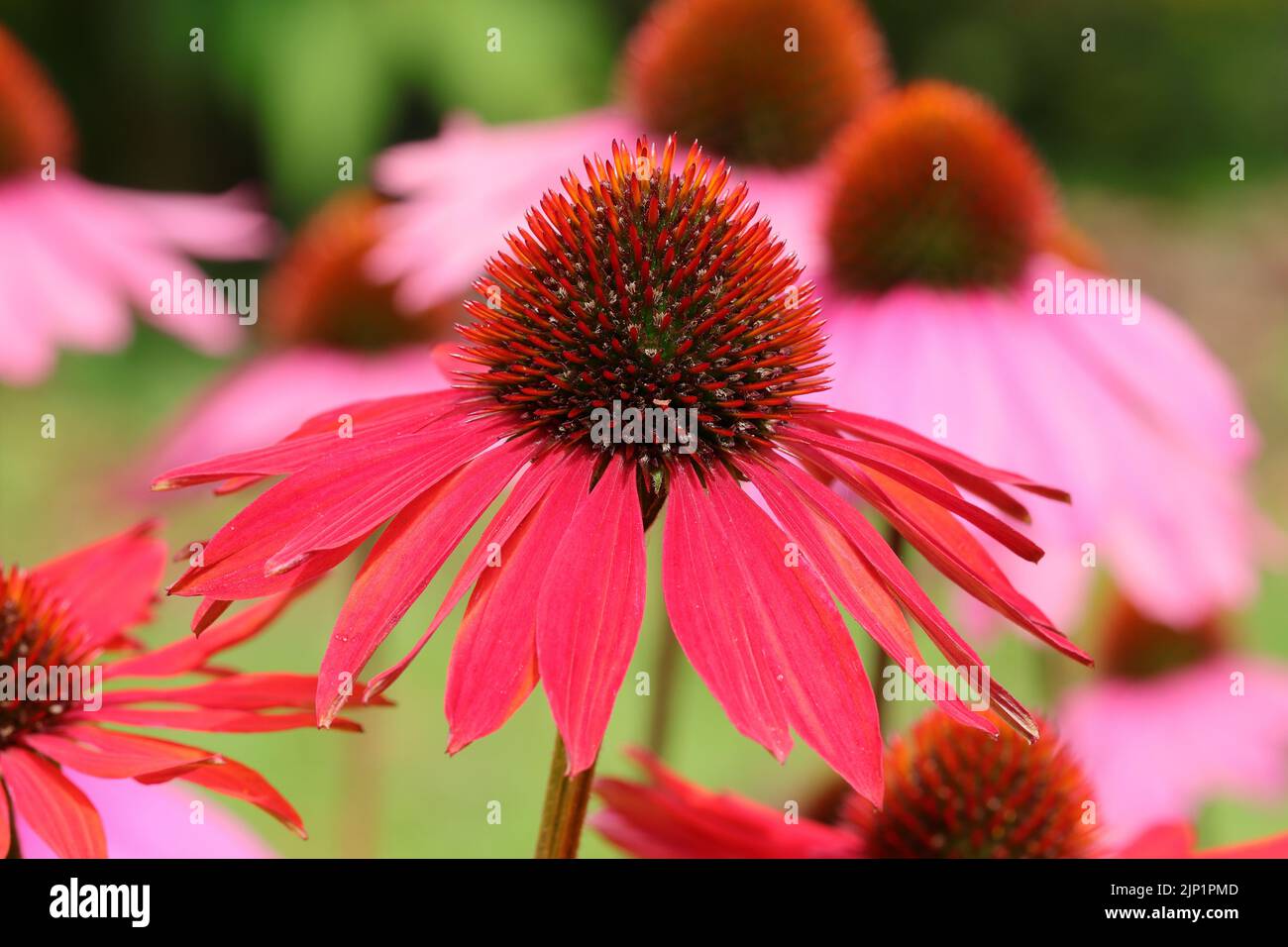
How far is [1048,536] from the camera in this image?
720 millimetres

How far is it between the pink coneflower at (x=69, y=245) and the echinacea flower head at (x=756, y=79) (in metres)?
0.43

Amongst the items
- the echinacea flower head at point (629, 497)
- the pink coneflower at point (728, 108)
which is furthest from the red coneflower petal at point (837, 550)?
the pink coneflower at point (728, 108)

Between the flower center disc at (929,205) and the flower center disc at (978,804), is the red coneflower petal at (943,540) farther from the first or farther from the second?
the flower center disc at (929,205)

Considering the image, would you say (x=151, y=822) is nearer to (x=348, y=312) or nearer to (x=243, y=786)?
(x=243, y=786)

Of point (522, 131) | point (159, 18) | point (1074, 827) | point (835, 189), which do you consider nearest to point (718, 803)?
point (1074, 827)

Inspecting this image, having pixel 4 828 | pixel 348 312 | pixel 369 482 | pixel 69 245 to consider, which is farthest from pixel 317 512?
pixel 348 312

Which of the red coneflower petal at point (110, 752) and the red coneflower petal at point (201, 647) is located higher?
the red coneflower petal at point (201, 647)

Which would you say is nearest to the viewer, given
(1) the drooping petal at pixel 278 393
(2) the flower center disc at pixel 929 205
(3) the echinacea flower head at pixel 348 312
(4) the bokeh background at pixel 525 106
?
(2) the flower center disc at pixel 929 205

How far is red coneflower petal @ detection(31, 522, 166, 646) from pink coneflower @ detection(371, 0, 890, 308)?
0.41 meters

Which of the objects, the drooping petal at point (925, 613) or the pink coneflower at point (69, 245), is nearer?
the drooping petal at point (925, 613)

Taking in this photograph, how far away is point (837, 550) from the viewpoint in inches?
17.4

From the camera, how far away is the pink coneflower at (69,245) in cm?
107

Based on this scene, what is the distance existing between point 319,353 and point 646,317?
3.20 ft

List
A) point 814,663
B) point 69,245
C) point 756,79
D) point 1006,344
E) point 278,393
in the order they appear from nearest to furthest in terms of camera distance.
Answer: point 814,663, point 1006,344, point 756,79, point 69,245, point 278,393
